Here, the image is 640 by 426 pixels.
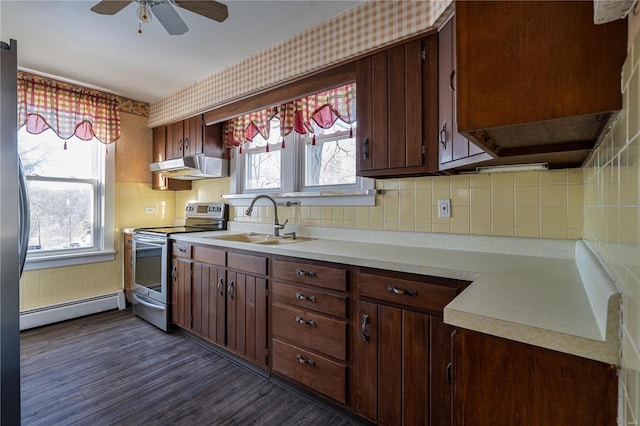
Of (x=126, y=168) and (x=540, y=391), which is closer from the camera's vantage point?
(x=540, y=391)

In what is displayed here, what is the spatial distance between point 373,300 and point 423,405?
0.50 metres

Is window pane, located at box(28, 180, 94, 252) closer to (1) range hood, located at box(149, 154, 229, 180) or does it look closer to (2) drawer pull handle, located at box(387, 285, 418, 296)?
(1) range hood, located at box(149, 154, 229, 180)

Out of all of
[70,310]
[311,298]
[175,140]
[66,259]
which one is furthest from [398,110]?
[70,310]

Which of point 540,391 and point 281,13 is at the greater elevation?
point 281,13

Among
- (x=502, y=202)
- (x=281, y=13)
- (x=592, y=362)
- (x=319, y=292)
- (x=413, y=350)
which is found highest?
(x=281, y=13)

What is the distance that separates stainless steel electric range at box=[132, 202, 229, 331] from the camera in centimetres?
280

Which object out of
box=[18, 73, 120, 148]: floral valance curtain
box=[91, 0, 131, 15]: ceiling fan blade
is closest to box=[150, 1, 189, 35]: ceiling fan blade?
box=[91, 0, 131, 15]: ceiling fan blade

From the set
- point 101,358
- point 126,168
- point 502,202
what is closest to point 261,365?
point 101,358

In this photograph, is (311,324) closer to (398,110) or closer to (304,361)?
(304,361)

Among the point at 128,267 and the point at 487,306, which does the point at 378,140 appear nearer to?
the point at 487,306

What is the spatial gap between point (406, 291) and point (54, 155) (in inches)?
142

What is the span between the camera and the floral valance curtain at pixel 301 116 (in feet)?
7.05

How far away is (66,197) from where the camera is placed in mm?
3119

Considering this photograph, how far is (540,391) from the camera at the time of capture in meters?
0.70
